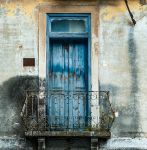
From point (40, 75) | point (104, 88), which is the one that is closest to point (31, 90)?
point (40, 75)

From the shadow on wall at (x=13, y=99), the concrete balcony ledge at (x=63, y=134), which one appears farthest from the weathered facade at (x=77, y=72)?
the concrete balcony ledge at (x=63, y=134)

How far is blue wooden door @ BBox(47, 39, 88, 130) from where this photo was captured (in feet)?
61.2

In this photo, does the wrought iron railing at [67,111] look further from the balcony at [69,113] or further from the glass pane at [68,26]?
the glass pane at [68,26]

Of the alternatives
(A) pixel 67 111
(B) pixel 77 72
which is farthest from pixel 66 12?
(A) pixel 67 111

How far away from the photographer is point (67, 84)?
62.0 ft

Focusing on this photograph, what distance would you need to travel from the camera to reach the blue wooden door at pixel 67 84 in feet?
61.2

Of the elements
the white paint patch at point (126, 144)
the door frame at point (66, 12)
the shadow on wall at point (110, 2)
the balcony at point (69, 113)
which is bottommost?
the white paint patch at point (126, 144)

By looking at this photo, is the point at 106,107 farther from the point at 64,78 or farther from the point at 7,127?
the point at 7,127

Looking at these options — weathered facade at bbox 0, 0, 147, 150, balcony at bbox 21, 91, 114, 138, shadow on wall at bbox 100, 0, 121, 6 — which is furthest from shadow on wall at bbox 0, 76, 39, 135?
shadow on wall at bbox 100, 0, 121, 6

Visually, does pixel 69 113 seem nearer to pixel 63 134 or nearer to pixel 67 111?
pixel 67 111

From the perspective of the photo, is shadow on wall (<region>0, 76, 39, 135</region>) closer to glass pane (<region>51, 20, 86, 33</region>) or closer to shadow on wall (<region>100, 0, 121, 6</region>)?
glass pane (<region>51, 20, 86, 33</region>)

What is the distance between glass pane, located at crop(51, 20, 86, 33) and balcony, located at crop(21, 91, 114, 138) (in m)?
1.59

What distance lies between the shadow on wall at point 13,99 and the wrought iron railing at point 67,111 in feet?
0.68

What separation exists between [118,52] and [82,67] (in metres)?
0.99
